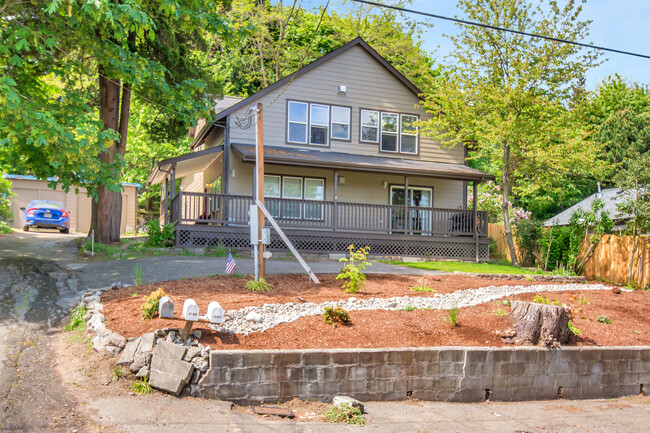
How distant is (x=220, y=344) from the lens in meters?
6.09

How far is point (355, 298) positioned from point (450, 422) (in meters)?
3.12

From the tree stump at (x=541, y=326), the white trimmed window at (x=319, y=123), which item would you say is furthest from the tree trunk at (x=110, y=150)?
the tree stump at (x=541, y=326)

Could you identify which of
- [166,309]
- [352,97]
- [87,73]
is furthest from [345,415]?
[352,97]

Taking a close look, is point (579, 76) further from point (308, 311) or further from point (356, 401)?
point (356, 401)

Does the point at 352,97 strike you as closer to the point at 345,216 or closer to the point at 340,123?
the point at 340,123

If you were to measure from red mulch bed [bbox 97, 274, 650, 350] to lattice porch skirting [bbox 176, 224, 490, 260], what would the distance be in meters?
6.65

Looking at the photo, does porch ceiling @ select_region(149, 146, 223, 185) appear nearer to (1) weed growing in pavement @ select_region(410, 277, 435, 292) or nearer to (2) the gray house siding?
(2) the gray house siding

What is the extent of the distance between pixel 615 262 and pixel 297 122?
37.9ft

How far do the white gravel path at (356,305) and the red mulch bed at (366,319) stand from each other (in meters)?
0.19

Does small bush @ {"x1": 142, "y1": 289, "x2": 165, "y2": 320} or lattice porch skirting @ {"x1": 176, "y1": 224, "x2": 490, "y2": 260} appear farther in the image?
lattice porch skirting @ {"x1": 176, "y1": 224, "x2": 490, "y2": 260}

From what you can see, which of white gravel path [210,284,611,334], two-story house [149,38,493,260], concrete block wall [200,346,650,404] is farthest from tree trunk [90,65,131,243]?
concrete block wall [200,346,650,404]

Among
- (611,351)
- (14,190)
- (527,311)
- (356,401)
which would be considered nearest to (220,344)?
(356,401)

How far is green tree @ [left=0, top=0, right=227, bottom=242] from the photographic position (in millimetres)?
9234

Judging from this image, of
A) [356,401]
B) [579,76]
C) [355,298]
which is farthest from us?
[579,76]
